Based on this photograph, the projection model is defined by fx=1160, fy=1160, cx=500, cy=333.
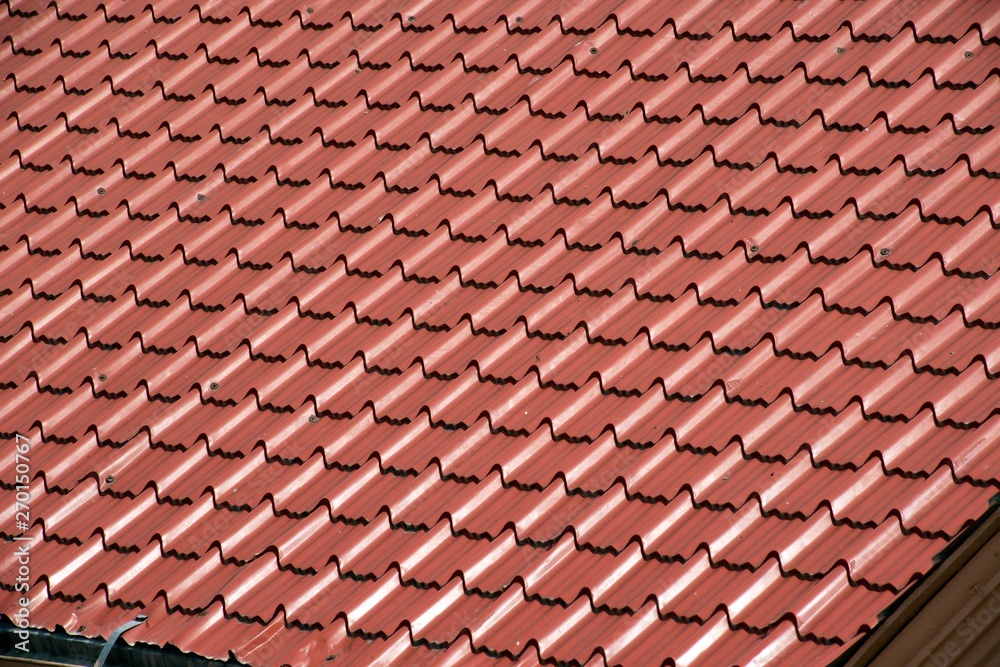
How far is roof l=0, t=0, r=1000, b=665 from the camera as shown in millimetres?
4316

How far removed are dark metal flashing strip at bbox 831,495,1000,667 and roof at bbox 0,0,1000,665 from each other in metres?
0.06

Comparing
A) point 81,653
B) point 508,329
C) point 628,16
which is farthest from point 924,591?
point 628,16

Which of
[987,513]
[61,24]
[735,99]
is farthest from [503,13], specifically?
[987,513]

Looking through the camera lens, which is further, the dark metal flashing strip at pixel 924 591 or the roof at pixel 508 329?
the roof at pixel 508 329

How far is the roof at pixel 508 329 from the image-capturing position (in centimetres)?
432

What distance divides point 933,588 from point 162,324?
366cm

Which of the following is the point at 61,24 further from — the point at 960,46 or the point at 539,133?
the point at 960,46

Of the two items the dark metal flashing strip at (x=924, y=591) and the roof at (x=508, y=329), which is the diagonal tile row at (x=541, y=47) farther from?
the dark metal flashing strip at (x=924, y=591)

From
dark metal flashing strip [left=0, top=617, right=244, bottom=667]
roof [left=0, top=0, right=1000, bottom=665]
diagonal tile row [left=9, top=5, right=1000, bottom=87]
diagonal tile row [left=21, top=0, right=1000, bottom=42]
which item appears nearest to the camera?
roof [left=0, top=0, right=1000, bottom=665]

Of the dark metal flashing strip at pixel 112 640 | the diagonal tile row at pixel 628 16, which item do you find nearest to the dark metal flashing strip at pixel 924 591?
the diagonal tile row at pixel 628 16

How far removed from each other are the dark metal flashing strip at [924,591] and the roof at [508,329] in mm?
57

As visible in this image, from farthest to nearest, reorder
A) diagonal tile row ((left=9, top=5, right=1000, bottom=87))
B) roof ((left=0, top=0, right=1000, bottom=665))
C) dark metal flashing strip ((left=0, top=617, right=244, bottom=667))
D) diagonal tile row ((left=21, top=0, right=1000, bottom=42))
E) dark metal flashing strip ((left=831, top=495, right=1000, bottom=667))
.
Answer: diagonal tile row ((left=21, top=0, right=1000, bottom=42)), diagonal tile row ((left=9, top=5, right=1000, bottom=87)), dark metal flashing strip ((left=0, top=617, right=244, bottom=667)), roof ((left=0, top=0, right=1000, bottom=665)), dark metal flashing strip ((left=831, top=495, right=1000, bottom=667))

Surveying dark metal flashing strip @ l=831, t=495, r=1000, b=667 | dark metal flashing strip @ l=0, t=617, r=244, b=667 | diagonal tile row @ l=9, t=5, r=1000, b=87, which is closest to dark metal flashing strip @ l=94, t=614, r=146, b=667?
dark metal flashing strip @ l=0, t=617, r=244, b=667

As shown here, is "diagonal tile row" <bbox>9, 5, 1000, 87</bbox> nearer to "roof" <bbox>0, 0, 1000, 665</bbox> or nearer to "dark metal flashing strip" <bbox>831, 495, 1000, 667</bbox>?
"roof" <bbox>0, 0, 1000, 665</bbox>
